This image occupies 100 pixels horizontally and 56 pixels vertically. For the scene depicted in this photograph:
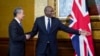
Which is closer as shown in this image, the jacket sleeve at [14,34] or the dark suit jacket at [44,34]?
the jacket sleeve at [14,34]

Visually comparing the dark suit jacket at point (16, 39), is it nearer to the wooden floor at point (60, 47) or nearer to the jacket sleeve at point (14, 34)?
the jacket sleeve at point (14, 34)

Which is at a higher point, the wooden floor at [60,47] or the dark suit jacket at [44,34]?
the dark suit jacket at [44,34]

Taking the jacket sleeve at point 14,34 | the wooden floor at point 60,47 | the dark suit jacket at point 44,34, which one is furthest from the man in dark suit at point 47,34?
the wooden floor at point 60,47

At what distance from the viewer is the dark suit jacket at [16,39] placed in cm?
526

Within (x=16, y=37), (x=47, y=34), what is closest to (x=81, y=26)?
(x=47, y=34)

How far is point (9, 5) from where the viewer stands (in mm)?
6977

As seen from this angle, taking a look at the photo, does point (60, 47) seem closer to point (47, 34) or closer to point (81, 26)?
point (81, 26)

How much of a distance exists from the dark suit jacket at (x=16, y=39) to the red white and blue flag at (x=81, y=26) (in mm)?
1129

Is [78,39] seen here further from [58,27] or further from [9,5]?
[9,5]

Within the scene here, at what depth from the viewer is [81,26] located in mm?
5918

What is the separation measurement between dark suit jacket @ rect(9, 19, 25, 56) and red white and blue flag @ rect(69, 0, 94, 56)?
1.13 metres

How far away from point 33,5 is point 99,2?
146 cm

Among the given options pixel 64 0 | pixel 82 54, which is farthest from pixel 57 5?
pixel 82 54

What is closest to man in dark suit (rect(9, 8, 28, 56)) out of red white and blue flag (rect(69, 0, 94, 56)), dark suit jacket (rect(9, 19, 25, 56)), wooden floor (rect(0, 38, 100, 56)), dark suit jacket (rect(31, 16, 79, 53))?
dark suit jacket (rect(9, 19, 25, 56))
